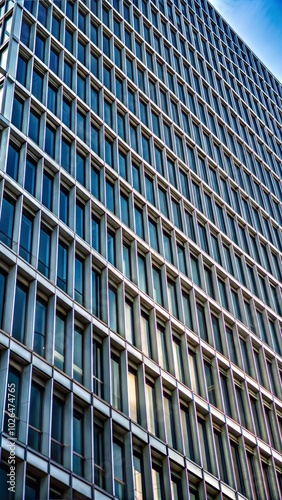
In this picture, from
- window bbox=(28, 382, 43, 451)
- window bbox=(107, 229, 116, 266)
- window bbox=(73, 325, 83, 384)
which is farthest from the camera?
window bbox=(107, 229, 116, 266)

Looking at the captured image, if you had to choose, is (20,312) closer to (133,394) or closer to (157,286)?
(133,394)

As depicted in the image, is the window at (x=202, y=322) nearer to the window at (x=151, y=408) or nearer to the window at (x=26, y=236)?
the window at (x=151, y=408)

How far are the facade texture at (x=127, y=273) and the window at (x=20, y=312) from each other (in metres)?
0.05

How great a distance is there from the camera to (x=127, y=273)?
33.6 meters

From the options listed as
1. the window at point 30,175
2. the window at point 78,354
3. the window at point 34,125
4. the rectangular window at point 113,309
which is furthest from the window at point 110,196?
the window at point 78,354

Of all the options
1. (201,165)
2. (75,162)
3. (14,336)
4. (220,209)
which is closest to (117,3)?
(201,165)

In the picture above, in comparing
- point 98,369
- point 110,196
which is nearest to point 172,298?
point 110,196

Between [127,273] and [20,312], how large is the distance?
331 inches

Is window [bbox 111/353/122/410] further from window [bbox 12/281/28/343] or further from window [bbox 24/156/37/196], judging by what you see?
window [bbox 24/156/37/196]

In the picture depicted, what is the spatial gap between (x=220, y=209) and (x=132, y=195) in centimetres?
1057

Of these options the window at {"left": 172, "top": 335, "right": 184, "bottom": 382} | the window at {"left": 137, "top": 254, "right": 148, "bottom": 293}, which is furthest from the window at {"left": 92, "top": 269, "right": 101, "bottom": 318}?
the window at {"left": 172, "top": 335, "right": 184, "bottom": 382}

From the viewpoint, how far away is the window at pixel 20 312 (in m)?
25.3

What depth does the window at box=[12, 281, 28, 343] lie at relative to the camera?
25.3 m

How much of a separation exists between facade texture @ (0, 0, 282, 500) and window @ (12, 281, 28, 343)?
0.17ft
